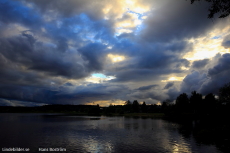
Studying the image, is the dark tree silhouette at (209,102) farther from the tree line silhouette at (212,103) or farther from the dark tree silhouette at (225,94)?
the dark tree silhouette at (225,94)

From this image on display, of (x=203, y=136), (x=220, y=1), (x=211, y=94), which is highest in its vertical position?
(x=220, y=1)

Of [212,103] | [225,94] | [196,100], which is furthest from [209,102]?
[225,94]

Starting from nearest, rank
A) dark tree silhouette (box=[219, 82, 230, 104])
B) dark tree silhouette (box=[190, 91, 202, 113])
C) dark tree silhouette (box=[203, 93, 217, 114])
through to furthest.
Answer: dark tree silhouette (box=[219, 82, 230, 104]) < dark tree silhouette (box=[203, 93, 217, 114]) < dark tree silhouette (box=[190, 91, 202, 113])

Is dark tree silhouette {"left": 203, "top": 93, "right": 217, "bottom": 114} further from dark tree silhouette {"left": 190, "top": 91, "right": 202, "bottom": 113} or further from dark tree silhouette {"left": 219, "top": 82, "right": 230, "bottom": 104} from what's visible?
dark tree silhouette {"left": 219, "top": 82, "right": 230, "bottom": 104}

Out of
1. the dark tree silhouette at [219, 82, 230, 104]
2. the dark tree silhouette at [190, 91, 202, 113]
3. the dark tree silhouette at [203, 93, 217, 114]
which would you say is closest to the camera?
the dark tree silhouette at [219, 82, 230, 104]

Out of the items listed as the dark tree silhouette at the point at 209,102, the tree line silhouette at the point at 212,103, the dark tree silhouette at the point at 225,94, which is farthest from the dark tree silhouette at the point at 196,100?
the dark tree silhouette at the point at 225,94

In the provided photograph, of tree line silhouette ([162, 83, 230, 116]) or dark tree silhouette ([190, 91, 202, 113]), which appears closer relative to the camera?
tree line silhouette ([162, 83, 230, 116])

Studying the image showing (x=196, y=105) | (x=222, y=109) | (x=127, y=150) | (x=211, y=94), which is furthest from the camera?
(x=196, y=105)

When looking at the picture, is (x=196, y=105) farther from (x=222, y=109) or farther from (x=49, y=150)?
(x=49, y=150)

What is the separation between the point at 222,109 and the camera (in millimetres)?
113875

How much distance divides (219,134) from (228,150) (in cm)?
2060

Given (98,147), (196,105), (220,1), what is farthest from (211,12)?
(196,105)

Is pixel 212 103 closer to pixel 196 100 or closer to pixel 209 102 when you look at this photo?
Result: pixel 209 102

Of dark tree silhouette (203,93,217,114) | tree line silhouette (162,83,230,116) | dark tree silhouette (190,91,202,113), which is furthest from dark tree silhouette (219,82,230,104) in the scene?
dark tree silhouette (190,91,202,113)
